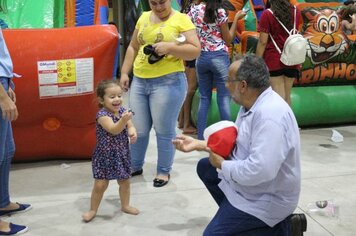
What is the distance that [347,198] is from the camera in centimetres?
322

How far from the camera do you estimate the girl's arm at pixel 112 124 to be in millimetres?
2623

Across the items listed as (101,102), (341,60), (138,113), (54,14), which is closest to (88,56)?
(138,113)

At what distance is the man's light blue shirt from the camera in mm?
1873

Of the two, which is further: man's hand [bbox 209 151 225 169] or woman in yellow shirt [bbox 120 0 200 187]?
woman in yellow shirt [bbox 120 0 200 187]

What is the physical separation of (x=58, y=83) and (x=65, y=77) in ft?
0.23

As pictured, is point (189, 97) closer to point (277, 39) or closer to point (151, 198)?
point (277, 39)

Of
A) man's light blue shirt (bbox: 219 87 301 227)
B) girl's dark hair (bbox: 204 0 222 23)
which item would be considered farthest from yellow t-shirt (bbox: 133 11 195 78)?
man's light blue shirt (bbox: 219 87 301 227)

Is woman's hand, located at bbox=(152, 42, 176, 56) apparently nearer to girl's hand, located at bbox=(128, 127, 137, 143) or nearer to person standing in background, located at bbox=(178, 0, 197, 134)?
girl's hand, located at bbox=(128, 127, 137, 143)

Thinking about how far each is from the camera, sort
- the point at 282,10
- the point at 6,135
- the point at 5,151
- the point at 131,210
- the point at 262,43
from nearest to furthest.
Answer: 1. the point at 6,135
2. the point at 5,151
3. the point at 131,210
4. the point at 282,10
5. the point at 262,43

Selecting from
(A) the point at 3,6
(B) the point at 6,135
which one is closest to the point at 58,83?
(B) the point at 6,135

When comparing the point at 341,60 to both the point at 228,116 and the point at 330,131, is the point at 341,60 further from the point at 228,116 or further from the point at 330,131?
the point at 228,116

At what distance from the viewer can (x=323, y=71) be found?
5078mm

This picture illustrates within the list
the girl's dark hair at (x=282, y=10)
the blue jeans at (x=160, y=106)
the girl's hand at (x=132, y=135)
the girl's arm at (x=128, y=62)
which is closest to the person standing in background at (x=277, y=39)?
the girl's dark hair at (x=282, y=10)

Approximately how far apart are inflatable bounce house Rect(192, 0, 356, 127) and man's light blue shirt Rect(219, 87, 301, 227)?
2774 millimetres
